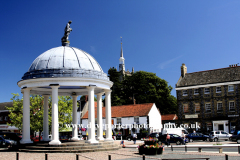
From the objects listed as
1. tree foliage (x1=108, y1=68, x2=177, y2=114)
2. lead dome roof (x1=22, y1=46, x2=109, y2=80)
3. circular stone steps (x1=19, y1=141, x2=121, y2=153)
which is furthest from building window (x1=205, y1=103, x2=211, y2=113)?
circular stone steps (x1=19, y1=141, x2=121, y2=153)

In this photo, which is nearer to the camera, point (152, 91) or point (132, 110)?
point (132, 110)

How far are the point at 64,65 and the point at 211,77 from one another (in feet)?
123

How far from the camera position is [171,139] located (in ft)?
122

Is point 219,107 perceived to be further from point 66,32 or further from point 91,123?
point 91,123

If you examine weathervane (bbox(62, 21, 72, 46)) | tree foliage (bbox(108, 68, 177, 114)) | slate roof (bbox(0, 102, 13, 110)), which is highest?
weathervane (bbox(62, 21, 72, 46))

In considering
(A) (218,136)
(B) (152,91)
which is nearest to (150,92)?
(B) (152,91)

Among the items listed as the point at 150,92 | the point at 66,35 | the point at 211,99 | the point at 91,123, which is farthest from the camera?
the point at 150,92

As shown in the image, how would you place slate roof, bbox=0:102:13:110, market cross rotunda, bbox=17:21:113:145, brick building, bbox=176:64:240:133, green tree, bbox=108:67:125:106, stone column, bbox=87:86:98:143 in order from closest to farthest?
market cross rotunda, bbox=17:21:113:145, stone column, bbox=87:86:98:143, brick building, bbox=176:64:240:133, slate roof, bbox=0:102:13:110, green tree, bbox=108:67:125:106

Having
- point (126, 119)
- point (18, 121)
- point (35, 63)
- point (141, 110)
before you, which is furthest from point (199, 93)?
point (35, 63)

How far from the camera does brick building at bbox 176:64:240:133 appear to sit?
51.1 metres

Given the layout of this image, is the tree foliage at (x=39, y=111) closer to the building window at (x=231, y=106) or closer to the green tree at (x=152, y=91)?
the building window at (x=231, y=106)

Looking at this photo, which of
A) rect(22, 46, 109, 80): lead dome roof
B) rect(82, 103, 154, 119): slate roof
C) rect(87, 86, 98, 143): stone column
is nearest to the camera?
rect(22, 46, 109, 80): lead dome roof

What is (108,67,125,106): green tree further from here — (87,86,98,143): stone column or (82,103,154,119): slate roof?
(87,86,98,143): stone column

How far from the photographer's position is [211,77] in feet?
180
